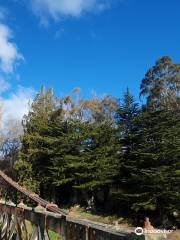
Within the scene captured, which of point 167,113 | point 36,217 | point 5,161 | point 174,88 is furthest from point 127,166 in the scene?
point 36,217

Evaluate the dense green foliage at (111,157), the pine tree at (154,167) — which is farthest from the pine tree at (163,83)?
the pine tree at (154,167)

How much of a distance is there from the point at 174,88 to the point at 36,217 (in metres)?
42.0

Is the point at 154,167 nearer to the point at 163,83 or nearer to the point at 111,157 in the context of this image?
the point at 111,157

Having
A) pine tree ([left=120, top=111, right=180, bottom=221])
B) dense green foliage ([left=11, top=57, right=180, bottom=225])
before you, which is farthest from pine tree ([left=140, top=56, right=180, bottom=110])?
pine tree ([left=120, top=111, right=180, bottom=221])

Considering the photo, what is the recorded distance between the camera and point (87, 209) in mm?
37094

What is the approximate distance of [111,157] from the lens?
114ft

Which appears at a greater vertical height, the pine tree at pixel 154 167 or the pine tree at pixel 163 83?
the pine tree at pixel 163 83

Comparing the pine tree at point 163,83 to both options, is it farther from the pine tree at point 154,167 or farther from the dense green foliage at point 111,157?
the pine tree at point 154,167

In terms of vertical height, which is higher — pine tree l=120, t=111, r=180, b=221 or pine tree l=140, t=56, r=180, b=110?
pine tree l=140, t=56, r=180, b=110

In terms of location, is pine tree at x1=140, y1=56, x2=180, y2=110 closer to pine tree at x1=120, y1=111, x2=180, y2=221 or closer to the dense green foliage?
the dense green foliage

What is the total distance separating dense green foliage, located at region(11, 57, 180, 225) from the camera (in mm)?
30578

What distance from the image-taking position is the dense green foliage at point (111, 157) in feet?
100

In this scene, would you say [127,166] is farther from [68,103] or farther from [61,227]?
[61,227]

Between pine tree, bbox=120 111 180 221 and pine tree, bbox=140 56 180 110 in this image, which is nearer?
pine tree, bbox=120 111 180 221
